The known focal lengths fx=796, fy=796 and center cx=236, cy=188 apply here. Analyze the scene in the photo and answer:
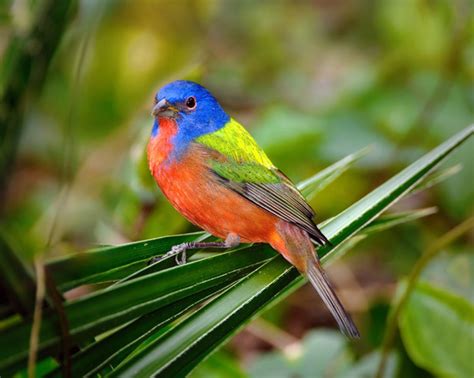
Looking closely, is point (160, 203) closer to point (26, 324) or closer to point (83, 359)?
point (83, 359)

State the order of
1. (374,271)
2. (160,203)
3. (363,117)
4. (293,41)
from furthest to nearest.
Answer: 1. (293,41)
2. (374,271)
3. (363,117)
4. (160,203)

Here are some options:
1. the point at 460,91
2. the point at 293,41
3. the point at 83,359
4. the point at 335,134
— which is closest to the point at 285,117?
the point at 335,134

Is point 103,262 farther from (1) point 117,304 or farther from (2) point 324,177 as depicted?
(2) point 324,177

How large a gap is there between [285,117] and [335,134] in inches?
39.2

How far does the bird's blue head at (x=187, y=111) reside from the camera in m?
1.74

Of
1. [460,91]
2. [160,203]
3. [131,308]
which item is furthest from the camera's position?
[460,91]

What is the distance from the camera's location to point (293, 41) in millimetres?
8008

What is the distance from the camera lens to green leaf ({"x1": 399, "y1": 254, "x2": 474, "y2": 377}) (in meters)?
2.83

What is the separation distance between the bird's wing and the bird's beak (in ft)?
0.43

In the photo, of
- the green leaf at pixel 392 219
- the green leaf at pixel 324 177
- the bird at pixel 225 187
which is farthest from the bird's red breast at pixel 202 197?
the green leaf at pixel 392 219

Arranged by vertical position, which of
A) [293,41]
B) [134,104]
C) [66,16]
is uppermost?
[293,41]

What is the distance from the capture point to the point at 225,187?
1.94 meters

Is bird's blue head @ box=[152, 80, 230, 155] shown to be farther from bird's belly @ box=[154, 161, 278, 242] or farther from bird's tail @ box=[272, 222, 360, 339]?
bird's tail @ box=[272, 222, 360, 339]

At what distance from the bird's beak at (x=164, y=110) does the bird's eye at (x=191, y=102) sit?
0.03 m
